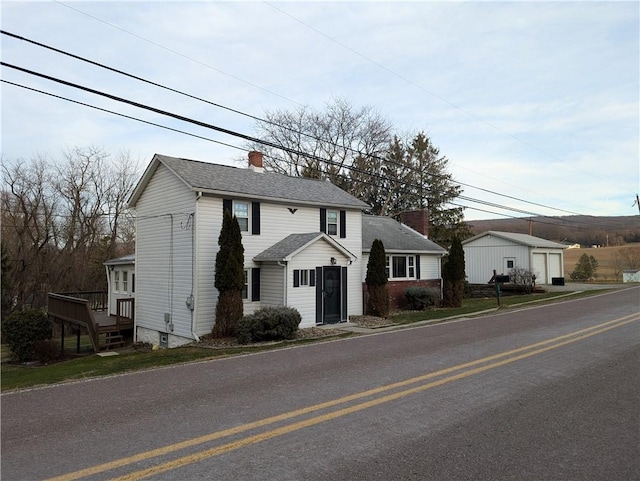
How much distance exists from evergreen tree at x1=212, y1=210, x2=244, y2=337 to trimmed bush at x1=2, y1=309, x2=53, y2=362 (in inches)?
306

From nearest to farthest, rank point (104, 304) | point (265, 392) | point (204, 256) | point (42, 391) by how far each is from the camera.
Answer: point (265, 392) → point (42, 391) → point (204, 256) → point (104, 304)

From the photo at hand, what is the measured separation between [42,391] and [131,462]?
420 centimetres

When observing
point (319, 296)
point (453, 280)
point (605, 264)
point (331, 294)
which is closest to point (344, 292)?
point (331, 294)

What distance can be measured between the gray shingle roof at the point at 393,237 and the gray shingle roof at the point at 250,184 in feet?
9.79

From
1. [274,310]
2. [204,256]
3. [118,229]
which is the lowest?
[274,310]

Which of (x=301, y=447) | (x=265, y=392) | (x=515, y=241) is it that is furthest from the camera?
(x=515, y=241)

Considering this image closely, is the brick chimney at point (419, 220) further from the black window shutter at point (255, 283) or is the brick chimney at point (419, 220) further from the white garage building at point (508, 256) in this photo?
the black window shutter at point (255, 283)

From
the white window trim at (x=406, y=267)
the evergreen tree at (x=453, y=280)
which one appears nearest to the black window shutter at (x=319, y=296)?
the white window trim at (x=406, y=267)

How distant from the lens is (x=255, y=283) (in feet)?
57.5

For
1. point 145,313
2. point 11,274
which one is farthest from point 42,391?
point 11,274

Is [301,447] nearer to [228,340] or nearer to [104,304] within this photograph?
[228,340]

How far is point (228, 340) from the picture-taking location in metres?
14.9

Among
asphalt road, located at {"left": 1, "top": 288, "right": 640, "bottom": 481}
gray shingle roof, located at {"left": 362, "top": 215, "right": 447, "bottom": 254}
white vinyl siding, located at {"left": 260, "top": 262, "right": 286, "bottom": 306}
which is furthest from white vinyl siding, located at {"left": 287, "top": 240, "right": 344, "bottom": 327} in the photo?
asphalt road, located at {"left": 1, "top": 288, "right": 640, "bottom": 481}

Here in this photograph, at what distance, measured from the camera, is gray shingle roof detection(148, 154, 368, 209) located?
1680cm
